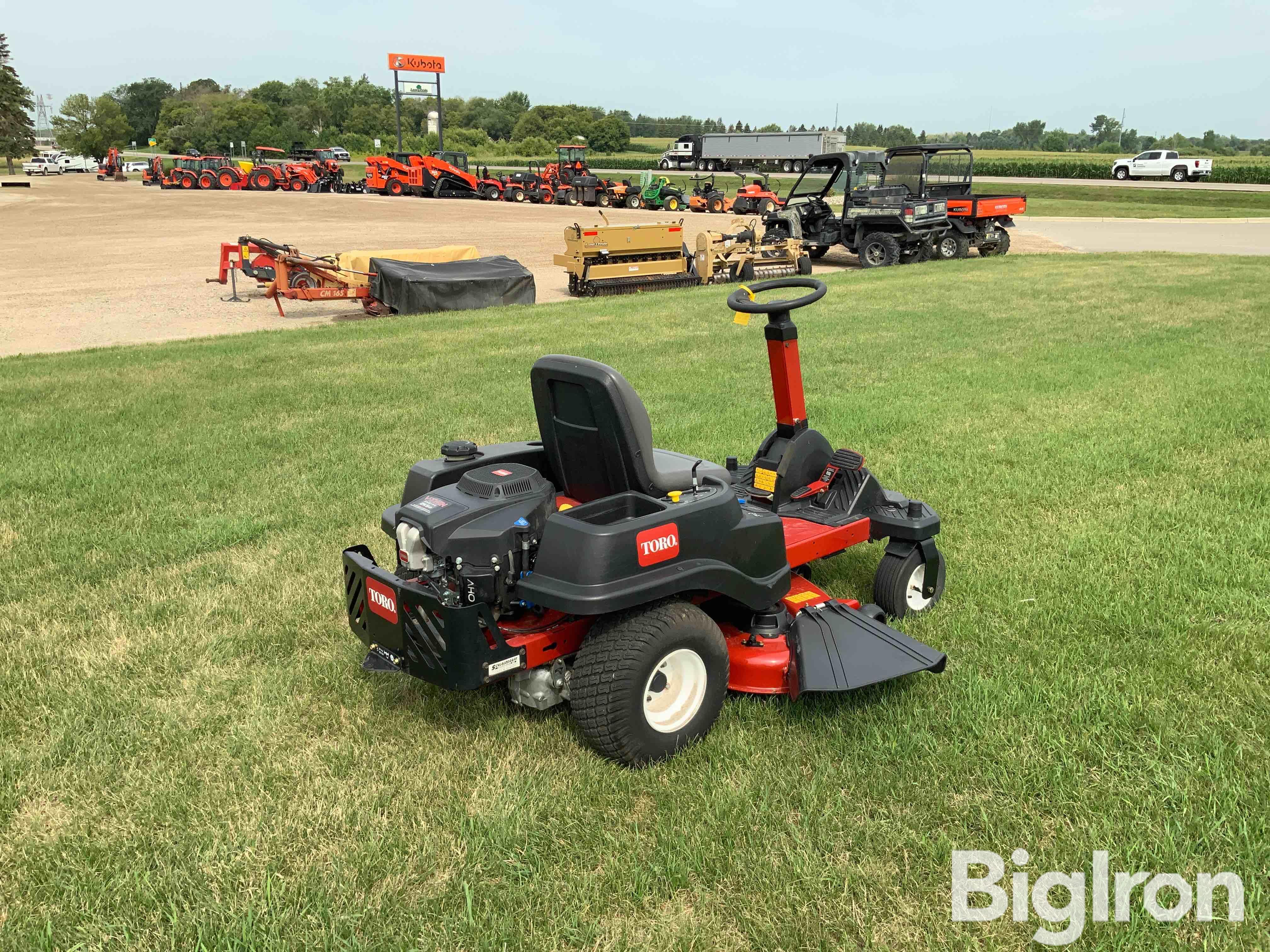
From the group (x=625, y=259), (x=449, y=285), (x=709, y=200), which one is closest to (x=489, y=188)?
(x=709, y=200)

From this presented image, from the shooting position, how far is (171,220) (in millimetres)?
28438

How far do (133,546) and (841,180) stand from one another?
18119 millimetres

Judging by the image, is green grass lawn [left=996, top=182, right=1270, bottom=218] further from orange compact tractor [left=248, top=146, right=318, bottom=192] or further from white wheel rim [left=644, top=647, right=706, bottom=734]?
white wheel rim [left=644, top=647, right=706, bottom=734]

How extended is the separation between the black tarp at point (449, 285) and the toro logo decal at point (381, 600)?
410 inches

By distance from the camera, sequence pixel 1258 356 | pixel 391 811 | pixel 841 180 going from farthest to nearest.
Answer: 1. pixel 841 180
2. pixel 1258 356
3. pixel 391 811

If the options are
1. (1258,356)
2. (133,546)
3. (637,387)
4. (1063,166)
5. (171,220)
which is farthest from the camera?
(1063,166)

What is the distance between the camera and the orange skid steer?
1337 centimetres

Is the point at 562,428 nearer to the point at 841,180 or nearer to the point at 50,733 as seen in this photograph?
the point at 50,733

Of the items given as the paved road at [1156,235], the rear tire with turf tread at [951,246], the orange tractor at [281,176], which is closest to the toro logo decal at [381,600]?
the rear tire with turf tread at [951,246]

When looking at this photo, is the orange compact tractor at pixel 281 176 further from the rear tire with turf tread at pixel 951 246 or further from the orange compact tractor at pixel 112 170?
the rear tire with turf tread at pixel 951 246

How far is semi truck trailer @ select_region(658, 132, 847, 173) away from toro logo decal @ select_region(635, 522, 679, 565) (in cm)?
5712

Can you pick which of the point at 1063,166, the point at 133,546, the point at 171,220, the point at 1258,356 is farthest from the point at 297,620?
the point at 1063,166

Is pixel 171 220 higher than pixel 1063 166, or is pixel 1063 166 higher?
pixel 1063 166

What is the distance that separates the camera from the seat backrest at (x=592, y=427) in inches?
127
